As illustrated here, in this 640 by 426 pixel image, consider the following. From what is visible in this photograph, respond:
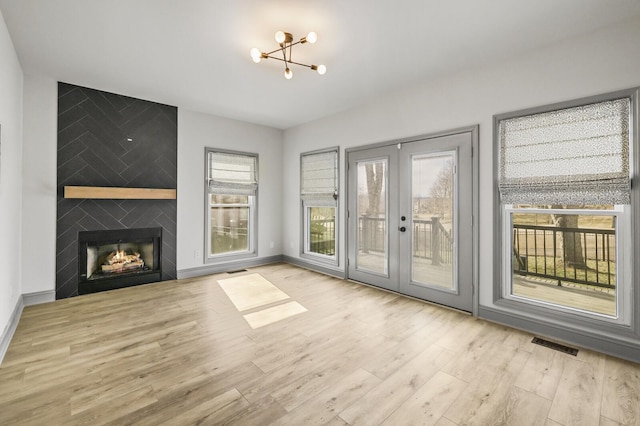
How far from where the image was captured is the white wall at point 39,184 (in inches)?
141

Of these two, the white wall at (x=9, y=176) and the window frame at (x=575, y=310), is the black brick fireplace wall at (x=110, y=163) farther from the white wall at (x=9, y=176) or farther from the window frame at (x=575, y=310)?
the window frame at (x=575, y=310)

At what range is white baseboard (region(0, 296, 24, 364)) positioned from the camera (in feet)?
8.04

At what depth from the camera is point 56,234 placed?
3.79 meters

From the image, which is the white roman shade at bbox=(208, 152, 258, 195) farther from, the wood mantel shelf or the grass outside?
the grass outside

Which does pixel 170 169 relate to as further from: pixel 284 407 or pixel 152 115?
pixel 284 407

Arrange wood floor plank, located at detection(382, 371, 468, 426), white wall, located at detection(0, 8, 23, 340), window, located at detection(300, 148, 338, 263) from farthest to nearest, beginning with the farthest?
window, located at detection(300, 148, 338, 263)
white wall, located at detection(0, 8, 23, 340)
wood floor plank, located at detection(382, 371, 468, 426)

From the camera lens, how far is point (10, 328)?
2.79 metres

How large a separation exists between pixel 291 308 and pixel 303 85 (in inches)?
112

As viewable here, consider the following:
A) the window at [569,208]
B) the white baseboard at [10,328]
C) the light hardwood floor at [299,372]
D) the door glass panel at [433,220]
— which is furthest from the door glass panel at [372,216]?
the white baseboard at [10,328]

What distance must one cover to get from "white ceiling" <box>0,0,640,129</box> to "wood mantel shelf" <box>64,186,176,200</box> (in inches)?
53.4

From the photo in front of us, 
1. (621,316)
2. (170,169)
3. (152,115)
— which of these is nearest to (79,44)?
(152,115)

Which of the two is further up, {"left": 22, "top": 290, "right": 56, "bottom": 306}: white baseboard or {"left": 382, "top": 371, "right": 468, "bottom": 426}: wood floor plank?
{"left": 22, "top": 290, "right": 56, "bottom": 306}: white baseboard

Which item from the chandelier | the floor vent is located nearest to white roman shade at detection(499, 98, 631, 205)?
the floor vent

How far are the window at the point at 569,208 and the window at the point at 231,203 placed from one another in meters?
4.11
